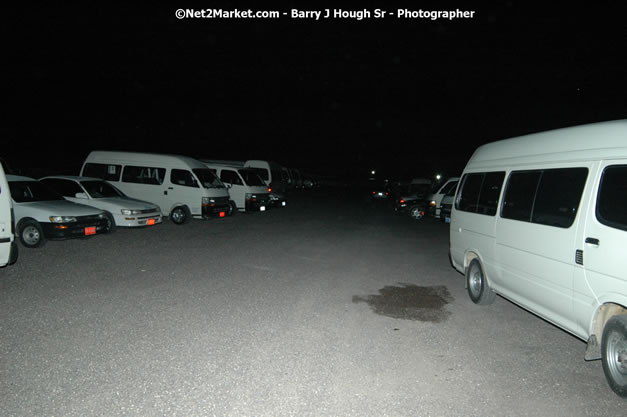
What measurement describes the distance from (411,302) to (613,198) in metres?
3.34

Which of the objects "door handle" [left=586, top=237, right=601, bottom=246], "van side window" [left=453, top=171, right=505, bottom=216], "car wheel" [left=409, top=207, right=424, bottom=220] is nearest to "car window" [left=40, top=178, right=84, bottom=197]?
"van side window" [left=453, top=171, right=505, bottom=216]

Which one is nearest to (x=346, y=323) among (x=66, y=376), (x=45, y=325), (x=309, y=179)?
(x=66, y=376)

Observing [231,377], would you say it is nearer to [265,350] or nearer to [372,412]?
[265,350]

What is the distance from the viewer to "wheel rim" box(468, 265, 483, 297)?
6399mm

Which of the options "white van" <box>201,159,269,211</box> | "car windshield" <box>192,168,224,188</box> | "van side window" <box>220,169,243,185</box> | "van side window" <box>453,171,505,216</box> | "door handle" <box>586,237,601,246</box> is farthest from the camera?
"van side window" <box>220,169,243,185</box>

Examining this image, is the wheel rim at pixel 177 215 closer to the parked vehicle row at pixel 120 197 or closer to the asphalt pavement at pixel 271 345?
the parked vehicle row at pixel 120 197

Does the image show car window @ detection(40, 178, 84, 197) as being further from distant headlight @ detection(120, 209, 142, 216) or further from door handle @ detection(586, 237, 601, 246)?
door handle @ detection(586, 237, 601, 246)

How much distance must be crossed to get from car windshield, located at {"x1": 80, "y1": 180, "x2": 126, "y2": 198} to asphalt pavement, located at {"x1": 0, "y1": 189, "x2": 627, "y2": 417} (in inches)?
154

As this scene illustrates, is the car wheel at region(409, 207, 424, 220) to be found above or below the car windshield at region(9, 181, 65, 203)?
below

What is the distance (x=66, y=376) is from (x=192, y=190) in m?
11.4

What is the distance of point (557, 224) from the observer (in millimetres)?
4449

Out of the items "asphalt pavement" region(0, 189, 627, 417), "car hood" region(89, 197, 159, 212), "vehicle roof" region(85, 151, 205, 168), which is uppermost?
"vehicle roof" region(85, 151, 205, 168)

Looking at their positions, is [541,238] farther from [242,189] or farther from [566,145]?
[242,189]

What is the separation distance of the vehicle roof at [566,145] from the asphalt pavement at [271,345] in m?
2.18
